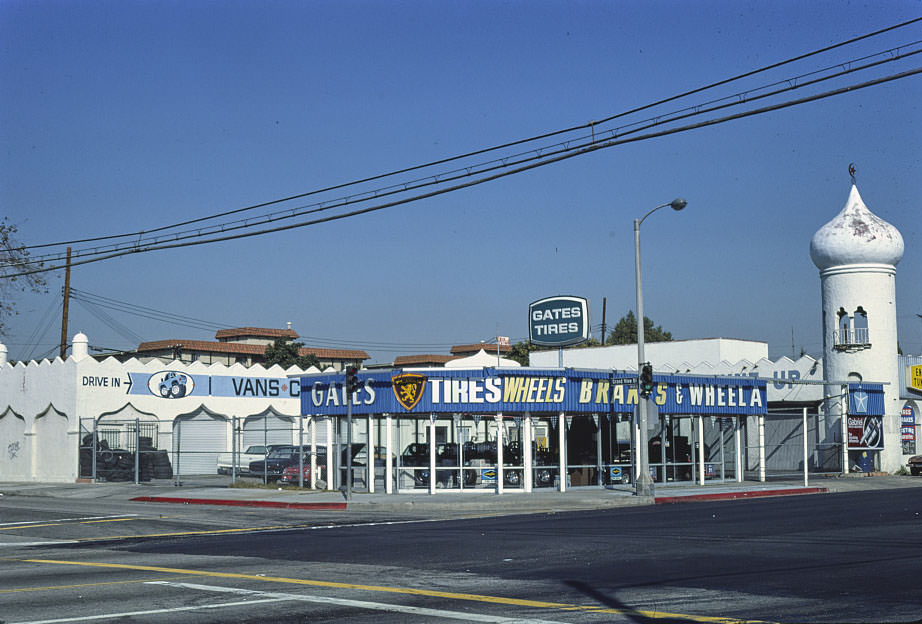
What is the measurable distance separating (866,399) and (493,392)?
25.2 m

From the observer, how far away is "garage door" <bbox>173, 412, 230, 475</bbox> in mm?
47844

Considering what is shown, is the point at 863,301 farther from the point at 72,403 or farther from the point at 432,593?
the point at 432,593

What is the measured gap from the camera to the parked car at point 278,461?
4078 cm

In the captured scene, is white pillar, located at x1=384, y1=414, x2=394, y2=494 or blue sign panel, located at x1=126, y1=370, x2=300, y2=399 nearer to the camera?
white pillar, located at x1=384, y1=414, x2=394, y2=494

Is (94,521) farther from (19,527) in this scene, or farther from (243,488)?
(243,488)

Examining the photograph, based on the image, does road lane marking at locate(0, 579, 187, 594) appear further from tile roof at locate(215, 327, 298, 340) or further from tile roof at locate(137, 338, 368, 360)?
tile roof at locate(215, 327, 298, 340)

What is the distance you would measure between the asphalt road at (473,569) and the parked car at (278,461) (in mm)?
15519

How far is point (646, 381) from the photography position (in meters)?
32.2

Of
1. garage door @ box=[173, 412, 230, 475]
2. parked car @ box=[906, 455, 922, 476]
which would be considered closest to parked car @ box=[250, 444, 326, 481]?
garage door @ box=[173, 412, 230, 475]

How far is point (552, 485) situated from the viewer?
119 feet

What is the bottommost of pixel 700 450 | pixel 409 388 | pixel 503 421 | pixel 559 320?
pixel 700 450

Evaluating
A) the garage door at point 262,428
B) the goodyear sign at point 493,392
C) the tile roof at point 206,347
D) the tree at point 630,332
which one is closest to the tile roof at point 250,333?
the tile roof at point 206,347

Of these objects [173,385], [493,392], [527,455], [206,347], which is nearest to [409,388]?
[493,392]

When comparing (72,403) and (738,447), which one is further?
(72,403)
